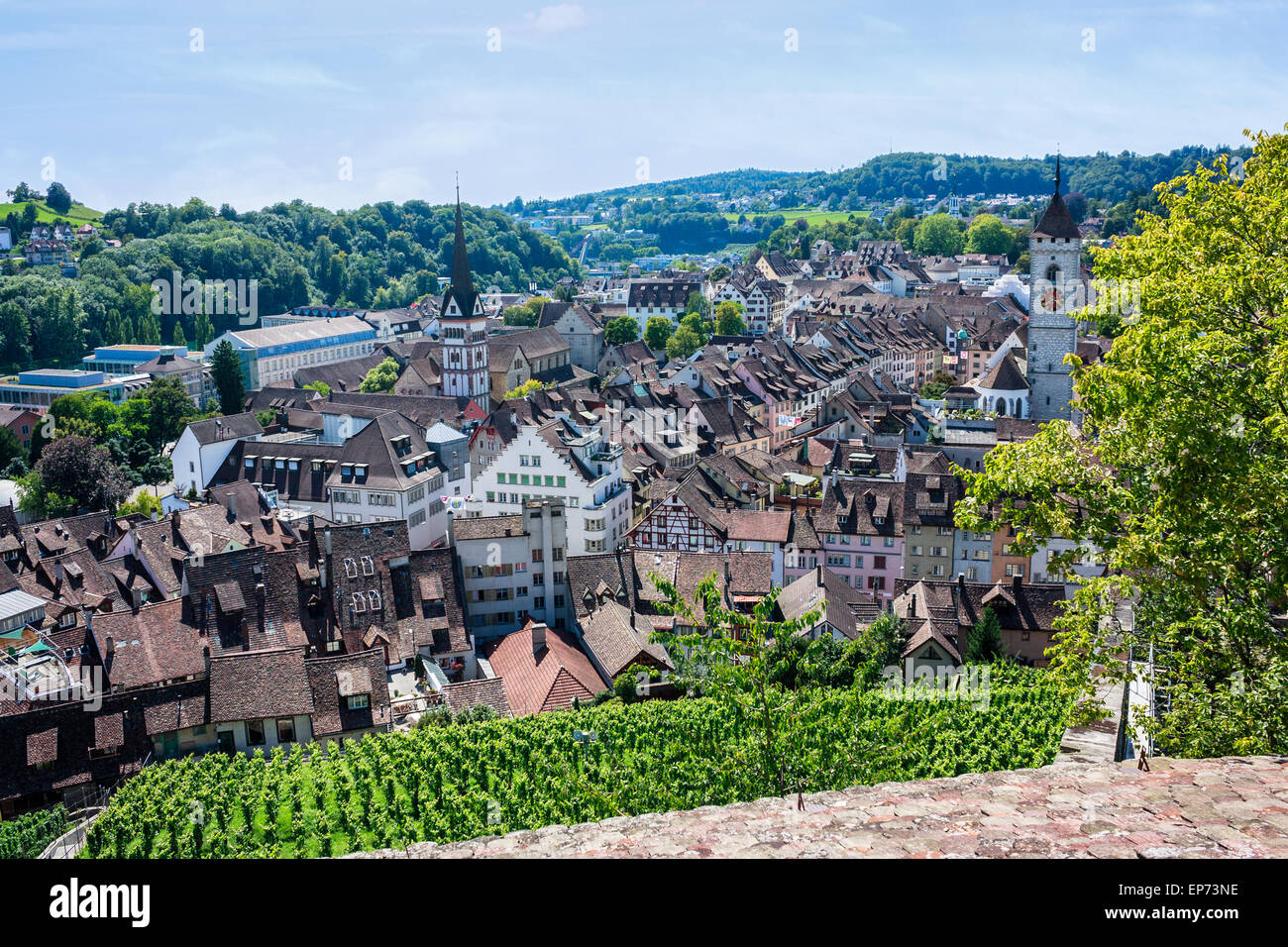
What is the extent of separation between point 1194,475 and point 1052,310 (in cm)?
6066

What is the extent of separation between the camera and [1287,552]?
526 inches

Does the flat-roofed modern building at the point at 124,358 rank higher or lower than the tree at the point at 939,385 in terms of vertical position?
higher

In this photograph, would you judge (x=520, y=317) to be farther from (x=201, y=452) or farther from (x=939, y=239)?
(x=939, y=239)

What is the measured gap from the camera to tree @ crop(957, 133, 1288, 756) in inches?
531

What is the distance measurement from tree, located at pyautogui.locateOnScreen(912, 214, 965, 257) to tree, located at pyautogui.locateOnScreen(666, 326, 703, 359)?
87.8m

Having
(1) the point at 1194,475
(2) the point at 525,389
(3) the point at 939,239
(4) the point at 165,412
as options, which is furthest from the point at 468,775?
(3) the point at 939,239

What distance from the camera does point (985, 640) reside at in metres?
44.4

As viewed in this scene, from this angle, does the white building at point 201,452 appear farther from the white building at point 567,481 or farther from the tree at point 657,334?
the tree at point 657,334

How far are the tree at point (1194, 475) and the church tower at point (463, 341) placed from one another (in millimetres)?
77084

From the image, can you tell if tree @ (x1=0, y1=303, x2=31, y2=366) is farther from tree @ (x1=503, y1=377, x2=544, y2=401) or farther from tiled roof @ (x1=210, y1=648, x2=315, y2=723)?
tiled roof @ (x1=210, y1=648, x2=315, y2=723)

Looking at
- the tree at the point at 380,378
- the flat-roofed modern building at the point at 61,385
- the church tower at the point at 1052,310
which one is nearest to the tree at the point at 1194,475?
the church tower at the point at 1052,310

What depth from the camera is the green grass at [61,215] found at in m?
Answer: 171
